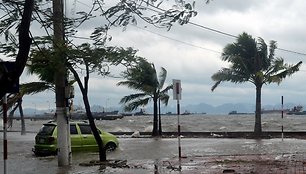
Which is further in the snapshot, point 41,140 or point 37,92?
point 37,92

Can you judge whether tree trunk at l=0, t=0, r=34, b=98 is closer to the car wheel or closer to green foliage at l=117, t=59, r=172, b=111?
the car wheel

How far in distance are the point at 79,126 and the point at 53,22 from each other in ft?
46.8

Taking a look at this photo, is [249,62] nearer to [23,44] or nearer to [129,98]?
[129,98]

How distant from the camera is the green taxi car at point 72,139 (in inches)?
830

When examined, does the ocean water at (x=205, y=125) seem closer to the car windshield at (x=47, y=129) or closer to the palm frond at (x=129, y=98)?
the palm frond at (x=129, y=98)

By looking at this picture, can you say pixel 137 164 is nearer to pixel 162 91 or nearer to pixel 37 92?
pixel 37 92

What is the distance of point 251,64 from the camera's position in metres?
34.1

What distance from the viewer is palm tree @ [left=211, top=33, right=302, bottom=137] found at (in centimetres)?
3350

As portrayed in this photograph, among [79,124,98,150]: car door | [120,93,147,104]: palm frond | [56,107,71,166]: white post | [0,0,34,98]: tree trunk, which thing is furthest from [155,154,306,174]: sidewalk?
[120,93,147,104]: palm frond

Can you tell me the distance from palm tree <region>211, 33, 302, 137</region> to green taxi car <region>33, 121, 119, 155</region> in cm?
1364

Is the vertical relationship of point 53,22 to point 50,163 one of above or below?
above

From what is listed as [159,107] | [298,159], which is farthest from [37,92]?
[298,159]

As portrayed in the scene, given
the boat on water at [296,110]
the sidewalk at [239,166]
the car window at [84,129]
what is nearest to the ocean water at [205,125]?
the car window at [84,129]

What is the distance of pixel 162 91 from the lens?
37.1m
